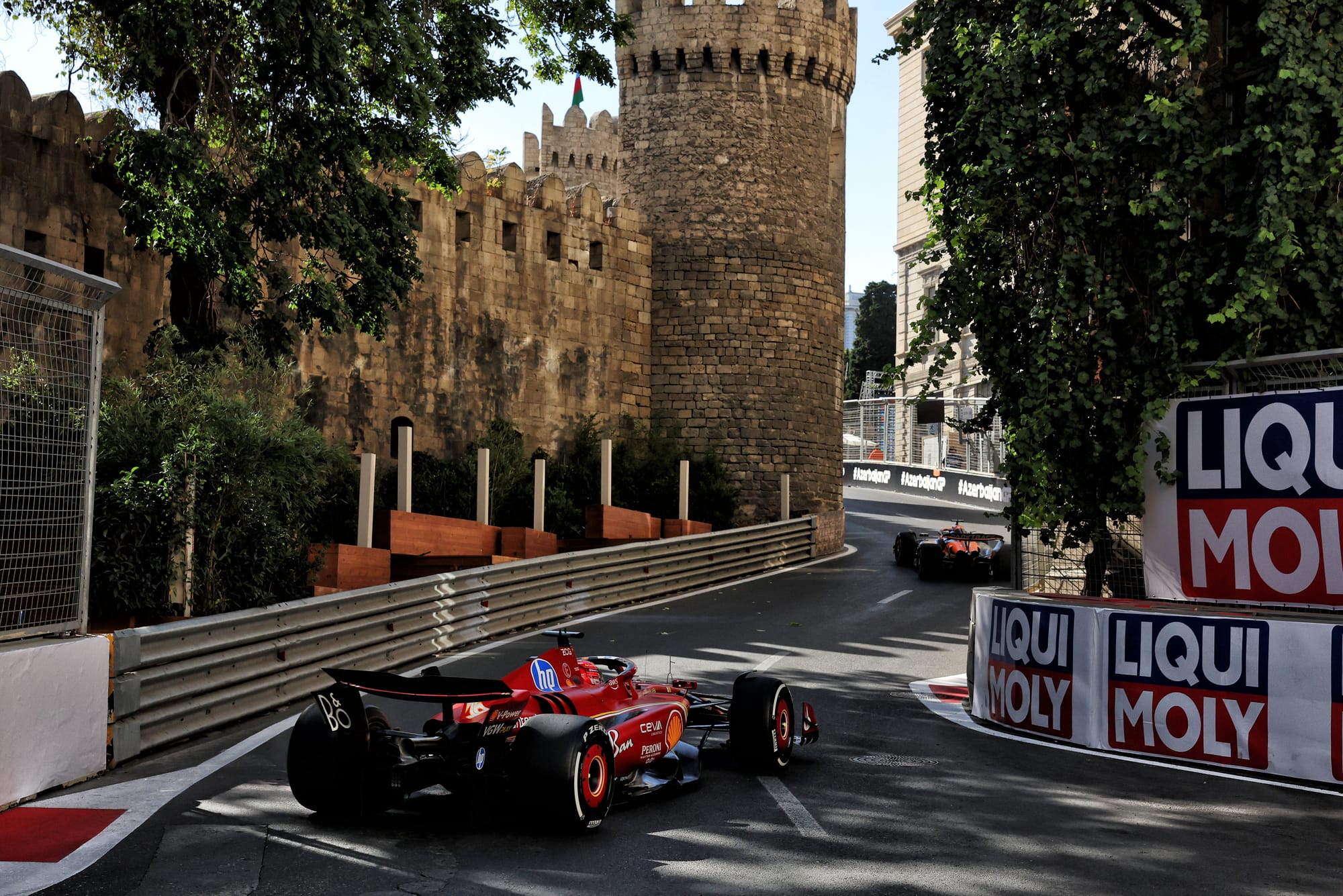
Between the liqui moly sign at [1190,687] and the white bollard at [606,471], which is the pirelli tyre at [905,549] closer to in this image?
the white bollard at [606,471]

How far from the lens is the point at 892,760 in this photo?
8.60 metres

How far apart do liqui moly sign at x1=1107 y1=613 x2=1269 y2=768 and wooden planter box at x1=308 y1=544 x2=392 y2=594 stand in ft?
29.8

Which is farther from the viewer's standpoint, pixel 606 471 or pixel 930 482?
pixel 930 482

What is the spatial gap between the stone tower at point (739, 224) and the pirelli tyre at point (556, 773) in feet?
85.2

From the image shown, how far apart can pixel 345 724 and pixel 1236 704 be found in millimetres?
5882

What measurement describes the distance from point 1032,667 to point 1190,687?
1279 millimetres

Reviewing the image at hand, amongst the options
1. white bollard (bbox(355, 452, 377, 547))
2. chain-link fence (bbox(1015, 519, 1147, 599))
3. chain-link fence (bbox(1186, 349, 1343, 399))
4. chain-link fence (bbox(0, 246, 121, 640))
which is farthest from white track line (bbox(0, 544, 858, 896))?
white bollard (bbox(355, 452, 377, 547))

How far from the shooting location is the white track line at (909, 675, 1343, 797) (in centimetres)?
836

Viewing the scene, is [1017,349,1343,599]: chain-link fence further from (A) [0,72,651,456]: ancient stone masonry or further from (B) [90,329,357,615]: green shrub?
(A) [0,72,651,456]: ancient stone masonry

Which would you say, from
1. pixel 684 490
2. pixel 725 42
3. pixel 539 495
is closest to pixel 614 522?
pixel 539 495

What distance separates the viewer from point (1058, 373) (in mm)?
10641

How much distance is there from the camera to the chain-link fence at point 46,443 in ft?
24.3

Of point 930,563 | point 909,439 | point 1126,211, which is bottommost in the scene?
point 930,563

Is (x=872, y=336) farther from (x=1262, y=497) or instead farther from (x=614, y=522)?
(x=1262, y=497)
